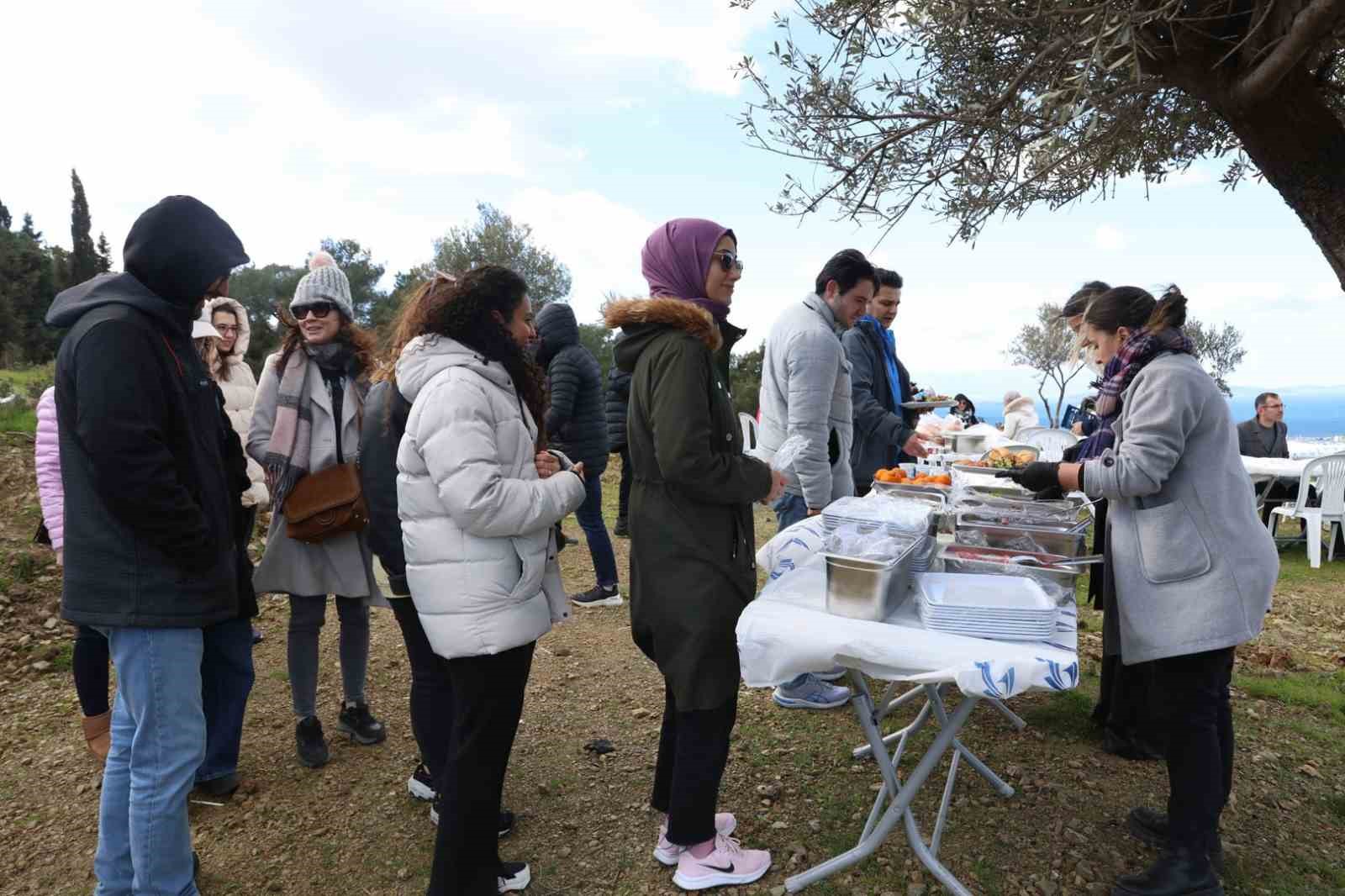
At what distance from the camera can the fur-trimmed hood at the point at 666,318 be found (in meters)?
2.19

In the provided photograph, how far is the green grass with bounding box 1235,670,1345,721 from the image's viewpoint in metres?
3.78

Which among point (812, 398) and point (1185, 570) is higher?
point (812, 398)

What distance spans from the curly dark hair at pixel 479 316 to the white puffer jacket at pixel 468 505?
0.13 feet

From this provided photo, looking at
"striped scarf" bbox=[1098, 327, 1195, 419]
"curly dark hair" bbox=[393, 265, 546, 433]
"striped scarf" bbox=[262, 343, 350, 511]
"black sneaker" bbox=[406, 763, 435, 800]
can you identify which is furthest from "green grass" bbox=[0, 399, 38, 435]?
"striped scarf" bbox=[1098, 327, 1195, 419]

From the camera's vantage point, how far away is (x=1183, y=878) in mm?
2219

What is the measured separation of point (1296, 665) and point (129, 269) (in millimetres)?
5755

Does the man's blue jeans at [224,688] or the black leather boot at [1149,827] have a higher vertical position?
the man's blue jeans at [224,688]

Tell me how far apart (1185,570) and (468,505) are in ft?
6.44

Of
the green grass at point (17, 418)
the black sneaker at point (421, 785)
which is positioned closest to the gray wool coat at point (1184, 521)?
the black sneaker at point (421, 785)

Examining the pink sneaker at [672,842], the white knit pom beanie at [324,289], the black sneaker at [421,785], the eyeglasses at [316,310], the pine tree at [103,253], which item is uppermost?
the pine tree at [103,253]

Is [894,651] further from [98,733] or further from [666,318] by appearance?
[98,733]

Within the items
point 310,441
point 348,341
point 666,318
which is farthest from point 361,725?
point 666,318

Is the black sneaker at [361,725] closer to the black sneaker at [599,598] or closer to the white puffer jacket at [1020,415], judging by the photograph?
the black sneaker at [599,598]

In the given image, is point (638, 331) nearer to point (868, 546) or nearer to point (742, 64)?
point (868, 546)
